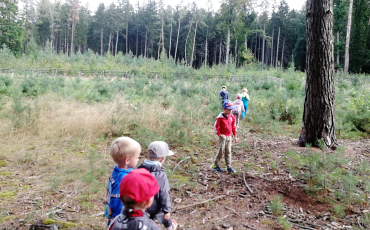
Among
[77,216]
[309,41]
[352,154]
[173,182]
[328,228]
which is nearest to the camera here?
[328,228]

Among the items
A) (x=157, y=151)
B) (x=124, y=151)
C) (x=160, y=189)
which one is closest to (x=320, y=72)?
(x=157, y=151)

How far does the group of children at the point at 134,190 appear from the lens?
179cm

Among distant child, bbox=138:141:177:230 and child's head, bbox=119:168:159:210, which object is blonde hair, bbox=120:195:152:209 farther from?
distant child, bbox=138:141:177:230

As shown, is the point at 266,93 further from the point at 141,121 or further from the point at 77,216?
the point at 77,216

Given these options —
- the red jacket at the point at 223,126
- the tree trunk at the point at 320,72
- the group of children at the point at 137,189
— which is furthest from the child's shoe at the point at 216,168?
the group of children at the point at 137,189

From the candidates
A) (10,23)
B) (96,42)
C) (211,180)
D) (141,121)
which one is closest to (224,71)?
(141,121)

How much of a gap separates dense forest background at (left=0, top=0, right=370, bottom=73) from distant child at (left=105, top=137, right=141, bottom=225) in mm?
41109

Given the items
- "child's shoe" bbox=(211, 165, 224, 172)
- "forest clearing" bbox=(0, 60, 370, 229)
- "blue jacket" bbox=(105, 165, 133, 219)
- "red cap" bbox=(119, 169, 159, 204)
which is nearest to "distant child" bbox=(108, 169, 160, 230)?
"red cap" bbox=(119, 169, 159, 204)

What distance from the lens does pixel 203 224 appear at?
344 cm

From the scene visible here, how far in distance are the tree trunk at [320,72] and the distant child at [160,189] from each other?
4.93 m

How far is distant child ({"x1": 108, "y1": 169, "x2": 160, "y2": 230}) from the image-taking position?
1.78 meters

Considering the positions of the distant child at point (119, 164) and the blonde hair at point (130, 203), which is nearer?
the blonde hair at point (130, 203)

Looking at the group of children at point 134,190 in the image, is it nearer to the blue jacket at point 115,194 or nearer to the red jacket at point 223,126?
the blue jacket at point 115,194

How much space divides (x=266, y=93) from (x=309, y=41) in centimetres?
963
